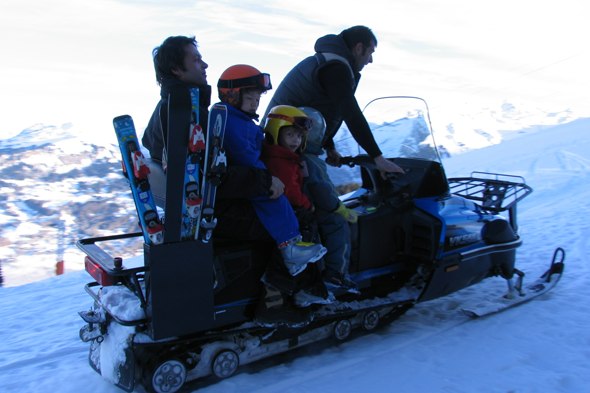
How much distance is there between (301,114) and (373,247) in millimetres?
1411

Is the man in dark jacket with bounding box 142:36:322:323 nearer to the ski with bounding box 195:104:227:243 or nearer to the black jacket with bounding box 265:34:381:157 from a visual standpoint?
the ski with bounding box 195:104:227:243

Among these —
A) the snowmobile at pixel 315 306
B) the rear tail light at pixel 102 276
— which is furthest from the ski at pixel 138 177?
the rear tail light at pixel 102 276

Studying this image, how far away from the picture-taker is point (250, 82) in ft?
10.5

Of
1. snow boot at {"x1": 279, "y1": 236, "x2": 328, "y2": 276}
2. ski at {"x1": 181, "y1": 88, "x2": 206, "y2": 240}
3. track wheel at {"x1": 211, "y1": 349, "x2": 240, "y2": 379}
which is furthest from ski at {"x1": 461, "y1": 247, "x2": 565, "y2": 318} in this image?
ski at {"x1": 181, "y1": 88, "x2": 206, "y2": 240}

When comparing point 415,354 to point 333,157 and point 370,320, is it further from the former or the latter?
point 333,157

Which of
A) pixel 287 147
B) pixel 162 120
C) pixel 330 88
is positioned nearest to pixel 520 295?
pixel 330 88

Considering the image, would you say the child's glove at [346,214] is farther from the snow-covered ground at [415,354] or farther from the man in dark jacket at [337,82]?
the snow-covered ground at [415,354]

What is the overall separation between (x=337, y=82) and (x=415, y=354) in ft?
6.96

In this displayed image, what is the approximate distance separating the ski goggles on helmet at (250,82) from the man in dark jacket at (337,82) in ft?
2.68

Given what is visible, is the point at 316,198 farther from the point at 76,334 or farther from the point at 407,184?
the point at 76,334

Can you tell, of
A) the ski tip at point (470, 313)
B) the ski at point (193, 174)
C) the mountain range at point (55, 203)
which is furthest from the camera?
the mountain range at point (55, 203)

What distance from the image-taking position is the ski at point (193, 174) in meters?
2.91

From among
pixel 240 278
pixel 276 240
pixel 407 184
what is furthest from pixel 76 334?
pixel 407 184

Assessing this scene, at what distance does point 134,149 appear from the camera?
2803mm
